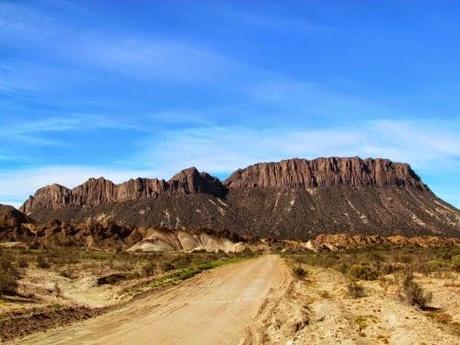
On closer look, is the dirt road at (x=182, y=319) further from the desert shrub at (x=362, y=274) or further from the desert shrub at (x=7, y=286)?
the desert shrub at (x=7, y=286)

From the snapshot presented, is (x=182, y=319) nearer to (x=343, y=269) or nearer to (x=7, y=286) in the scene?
(x=7, y=286)

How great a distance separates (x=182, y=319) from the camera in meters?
20.5

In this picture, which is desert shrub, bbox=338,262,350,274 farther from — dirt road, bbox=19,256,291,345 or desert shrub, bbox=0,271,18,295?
desert shrub, bbox=0,271,18,295

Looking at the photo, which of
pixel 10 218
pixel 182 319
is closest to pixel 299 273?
pixel 182 319

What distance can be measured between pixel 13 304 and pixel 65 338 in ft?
26.6

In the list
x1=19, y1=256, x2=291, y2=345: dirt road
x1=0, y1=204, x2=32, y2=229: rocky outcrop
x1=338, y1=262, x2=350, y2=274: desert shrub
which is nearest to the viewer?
x1=19, y1=256, x2=291, y2=345: dirt road

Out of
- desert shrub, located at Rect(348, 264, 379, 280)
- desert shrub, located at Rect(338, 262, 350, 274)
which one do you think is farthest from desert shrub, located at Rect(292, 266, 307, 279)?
desert shrub, located at Rect(348, 264, 379, 280)

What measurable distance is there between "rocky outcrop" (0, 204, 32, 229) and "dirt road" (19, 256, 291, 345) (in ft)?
263

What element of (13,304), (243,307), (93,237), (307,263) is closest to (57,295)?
(13,304)

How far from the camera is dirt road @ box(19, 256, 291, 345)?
16.8 m

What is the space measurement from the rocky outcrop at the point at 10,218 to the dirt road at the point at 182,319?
8029cm

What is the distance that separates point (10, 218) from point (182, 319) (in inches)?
3744

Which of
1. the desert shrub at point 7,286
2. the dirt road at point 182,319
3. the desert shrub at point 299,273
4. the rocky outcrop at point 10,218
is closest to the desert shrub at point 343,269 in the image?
the desert shrub at point 299,273

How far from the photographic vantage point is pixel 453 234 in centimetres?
16038
